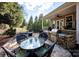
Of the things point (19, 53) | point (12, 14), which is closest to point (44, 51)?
point (19, 53)

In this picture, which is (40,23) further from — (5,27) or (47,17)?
(5,27)

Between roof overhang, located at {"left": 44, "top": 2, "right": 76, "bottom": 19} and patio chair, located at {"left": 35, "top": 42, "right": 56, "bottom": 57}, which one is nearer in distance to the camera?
roof overhang, located at {"left": 44, "top": 2, "right": 76, "bottom": 19}

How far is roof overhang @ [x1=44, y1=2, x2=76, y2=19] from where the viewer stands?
5.40 m

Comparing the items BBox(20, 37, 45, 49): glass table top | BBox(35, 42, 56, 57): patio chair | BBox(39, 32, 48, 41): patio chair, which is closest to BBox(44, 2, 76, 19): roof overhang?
BBox(39, 32, 48, 41): patio chair

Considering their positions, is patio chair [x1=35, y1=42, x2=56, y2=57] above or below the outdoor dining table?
below

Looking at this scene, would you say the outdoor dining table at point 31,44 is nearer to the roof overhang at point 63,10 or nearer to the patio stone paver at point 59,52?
the patio stone paver at point 59,52

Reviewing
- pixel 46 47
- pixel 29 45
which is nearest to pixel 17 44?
pixel 29 45

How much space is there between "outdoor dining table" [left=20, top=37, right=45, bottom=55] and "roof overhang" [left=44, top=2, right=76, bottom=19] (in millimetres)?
760

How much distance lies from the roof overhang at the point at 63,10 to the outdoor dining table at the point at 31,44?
0.76 m

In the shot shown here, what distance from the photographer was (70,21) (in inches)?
219

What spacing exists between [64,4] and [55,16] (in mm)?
476

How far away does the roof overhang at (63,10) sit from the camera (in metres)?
5.40

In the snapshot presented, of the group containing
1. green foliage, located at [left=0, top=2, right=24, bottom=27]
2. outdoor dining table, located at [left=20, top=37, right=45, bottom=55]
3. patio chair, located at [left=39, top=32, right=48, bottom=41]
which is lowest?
outdoor dining table, located at [left=20, top=37, right=45, bottom=55]

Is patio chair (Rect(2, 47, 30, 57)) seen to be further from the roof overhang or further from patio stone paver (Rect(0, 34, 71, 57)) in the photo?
the roof overhang
